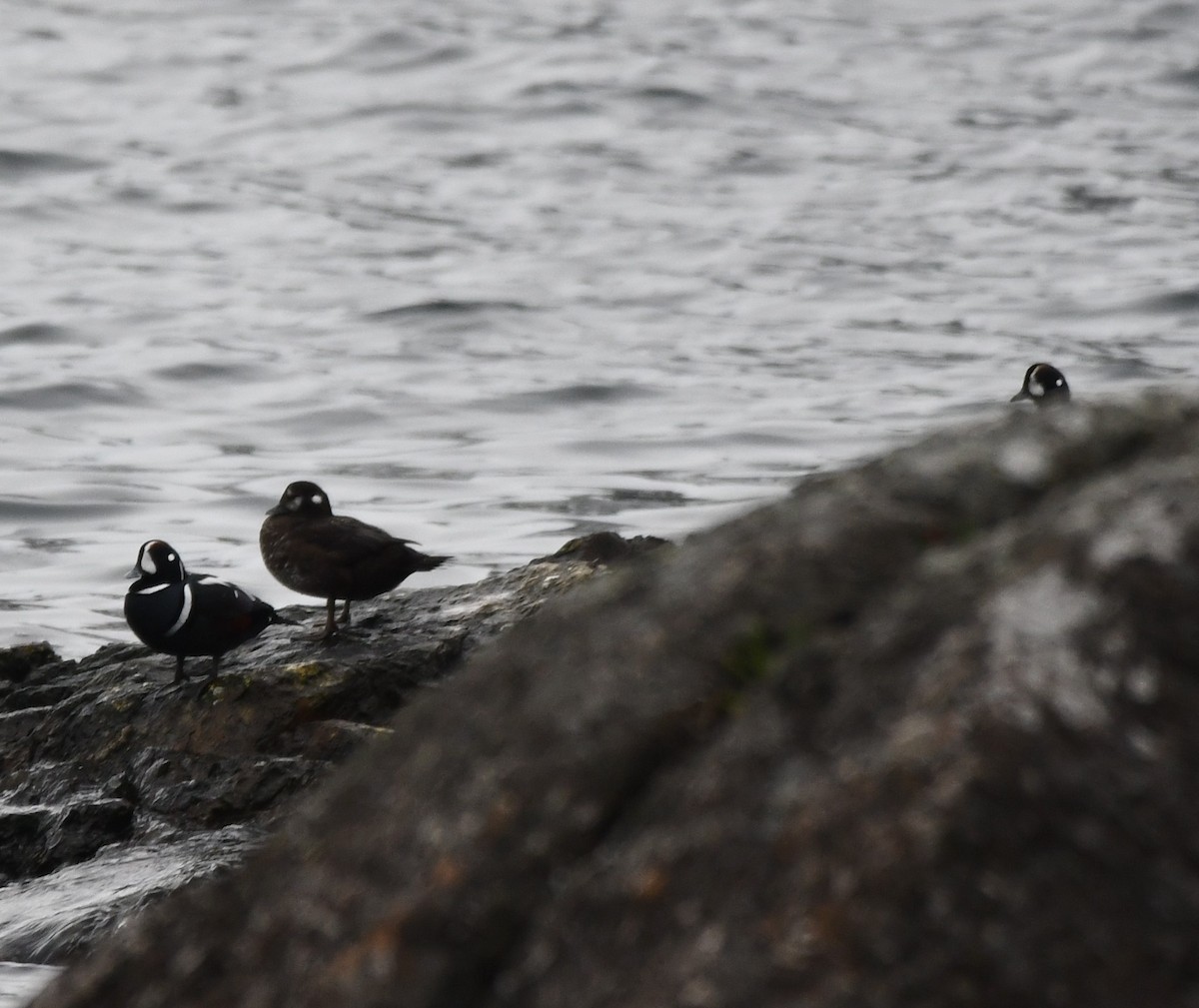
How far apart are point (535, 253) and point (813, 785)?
38171 millimetres

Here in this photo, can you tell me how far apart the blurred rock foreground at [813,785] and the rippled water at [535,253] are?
19.9 ft

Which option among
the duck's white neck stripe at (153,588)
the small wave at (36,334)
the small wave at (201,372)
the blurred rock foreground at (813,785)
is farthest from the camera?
the small wave at (36,334)

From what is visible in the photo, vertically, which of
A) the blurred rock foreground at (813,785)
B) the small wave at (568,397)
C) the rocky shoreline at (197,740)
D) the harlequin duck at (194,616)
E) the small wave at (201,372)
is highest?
the blurred rock foreground at (813,785)

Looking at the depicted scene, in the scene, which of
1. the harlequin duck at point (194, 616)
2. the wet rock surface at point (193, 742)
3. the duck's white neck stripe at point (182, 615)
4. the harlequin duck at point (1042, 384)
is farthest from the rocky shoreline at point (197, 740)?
the harlequin duck at point (1042, 384)

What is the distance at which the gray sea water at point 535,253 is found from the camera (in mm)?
20828

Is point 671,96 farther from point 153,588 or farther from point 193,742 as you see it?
point 193,742

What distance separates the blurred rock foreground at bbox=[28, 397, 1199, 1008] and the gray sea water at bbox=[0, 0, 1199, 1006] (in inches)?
452

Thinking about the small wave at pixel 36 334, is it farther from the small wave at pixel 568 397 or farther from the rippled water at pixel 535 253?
the small wave at pixel 568 397

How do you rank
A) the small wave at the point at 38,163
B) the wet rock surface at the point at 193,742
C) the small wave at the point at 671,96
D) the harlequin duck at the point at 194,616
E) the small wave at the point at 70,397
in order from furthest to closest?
1. the small wave at the point at 671,96
2. the small wave at the point at 38,163
3. the small wave at the point at 70,397
4. the harlequin duck at the point at 194,616
5. the wet rock surface at the point at 193,742

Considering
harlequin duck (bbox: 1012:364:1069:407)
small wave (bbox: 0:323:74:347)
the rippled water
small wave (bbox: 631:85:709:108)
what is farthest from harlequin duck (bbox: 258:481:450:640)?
small wave (bbox: 631:85:709:108)

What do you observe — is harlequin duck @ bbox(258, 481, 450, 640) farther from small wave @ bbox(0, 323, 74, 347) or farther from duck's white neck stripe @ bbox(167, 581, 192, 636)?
small wave @ bbox(0, 323, 74, 347)

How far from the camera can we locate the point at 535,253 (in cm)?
4019

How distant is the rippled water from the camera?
20.9 m

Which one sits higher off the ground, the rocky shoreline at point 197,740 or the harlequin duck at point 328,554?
the harlequin duck at point 328,554
